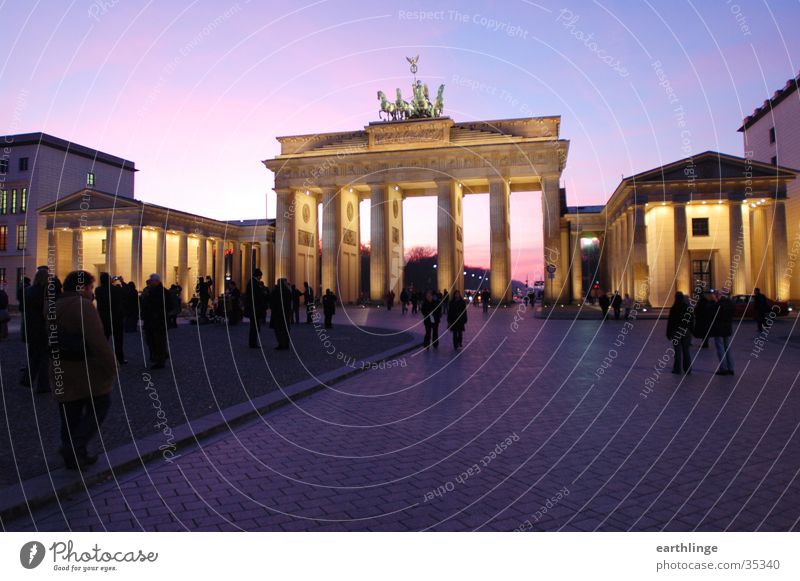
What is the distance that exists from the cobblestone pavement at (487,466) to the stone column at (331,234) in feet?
160

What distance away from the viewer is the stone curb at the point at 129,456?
193 inches

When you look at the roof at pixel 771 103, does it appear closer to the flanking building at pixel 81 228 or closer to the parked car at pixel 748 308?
the parked car at pixel 748 308

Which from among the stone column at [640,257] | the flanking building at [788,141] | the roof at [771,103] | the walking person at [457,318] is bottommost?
the walking person at [457,318]

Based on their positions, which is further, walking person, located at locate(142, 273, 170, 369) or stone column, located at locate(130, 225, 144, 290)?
stone column, located at locate(130, 225, 144, 290)

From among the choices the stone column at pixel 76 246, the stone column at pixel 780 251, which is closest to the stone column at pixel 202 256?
the stone column at pixel 76 246

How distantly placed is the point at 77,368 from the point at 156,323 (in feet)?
25.6

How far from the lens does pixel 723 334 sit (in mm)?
12695

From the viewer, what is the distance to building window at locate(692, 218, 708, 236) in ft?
157

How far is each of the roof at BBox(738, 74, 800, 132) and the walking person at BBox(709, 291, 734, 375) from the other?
4074cm

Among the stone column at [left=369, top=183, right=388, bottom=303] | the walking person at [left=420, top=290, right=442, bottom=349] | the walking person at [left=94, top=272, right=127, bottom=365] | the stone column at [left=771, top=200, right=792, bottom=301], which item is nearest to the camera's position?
the walking person at [left=94, top=272, right=127, bottom=365]

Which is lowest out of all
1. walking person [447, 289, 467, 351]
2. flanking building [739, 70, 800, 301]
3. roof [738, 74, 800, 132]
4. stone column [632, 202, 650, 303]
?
walking person [447, 289, 467, 351]

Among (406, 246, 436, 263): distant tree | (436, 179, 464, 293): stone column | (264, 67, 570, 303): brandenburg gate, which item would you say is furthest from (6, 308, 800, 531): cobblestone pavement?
(406, 246, 436, 263): distant tree

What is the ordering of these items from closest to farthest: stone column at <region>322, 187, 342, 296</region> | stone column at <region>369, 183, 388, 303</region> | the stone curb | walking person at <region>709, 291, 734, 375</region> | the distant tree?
the stone curb < walking person at <region>709, 291, 734, 375</region> < stone column at <region>369, 183, 388, 303</region> < stone column at <region>322, 187, 342, 296</region> < the distant tree

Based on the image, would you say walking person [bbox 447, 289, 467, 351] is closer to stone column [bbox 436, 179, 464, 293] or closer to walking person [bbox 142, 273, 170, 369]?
walking person [bbox 142, 273, 170, 369]
